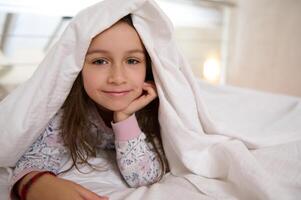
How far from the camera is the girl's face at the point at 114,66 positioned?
65cm

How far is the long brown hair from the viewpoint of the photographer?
73 cm

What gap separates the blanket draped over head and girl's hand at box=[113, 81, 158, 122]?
0.03 meters

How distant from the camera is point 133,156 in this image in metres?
0.68

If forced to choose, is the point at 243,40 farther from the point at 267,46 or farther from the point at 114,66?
the point at 114,66

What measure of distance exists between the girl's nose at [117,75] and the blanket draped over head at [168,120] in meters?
0.07

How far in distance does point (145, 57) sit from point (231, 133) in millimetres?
283

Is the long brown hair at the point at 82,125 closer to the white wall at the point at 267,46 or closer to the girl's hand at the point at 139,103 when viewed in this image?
the girl's hand at the point at 139,103

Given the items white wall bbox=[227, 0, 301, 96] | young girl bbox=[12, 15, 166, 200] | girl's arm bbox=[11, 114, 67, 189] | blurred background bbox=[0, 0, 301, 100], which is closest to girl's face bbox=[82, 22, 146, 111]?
young girl bbox=[12, 15, 166, 200]

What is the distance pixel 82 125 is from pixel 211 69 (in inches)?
61.0

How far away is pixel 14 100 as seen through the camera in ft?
2.33

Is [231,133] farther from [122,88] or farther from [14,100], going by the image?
[14,100]

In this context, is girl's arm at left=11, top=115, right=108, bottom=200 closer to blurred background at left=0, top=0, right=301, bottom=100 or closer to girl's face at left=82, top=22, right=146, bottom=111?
girl's face at left=82, top=22, right=146, bottom=111

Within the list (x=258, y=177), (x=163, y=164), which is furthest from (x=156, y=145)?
(x=258, y=177)

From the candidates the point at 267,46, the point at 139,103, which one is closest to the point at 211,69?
the point at 267,46
